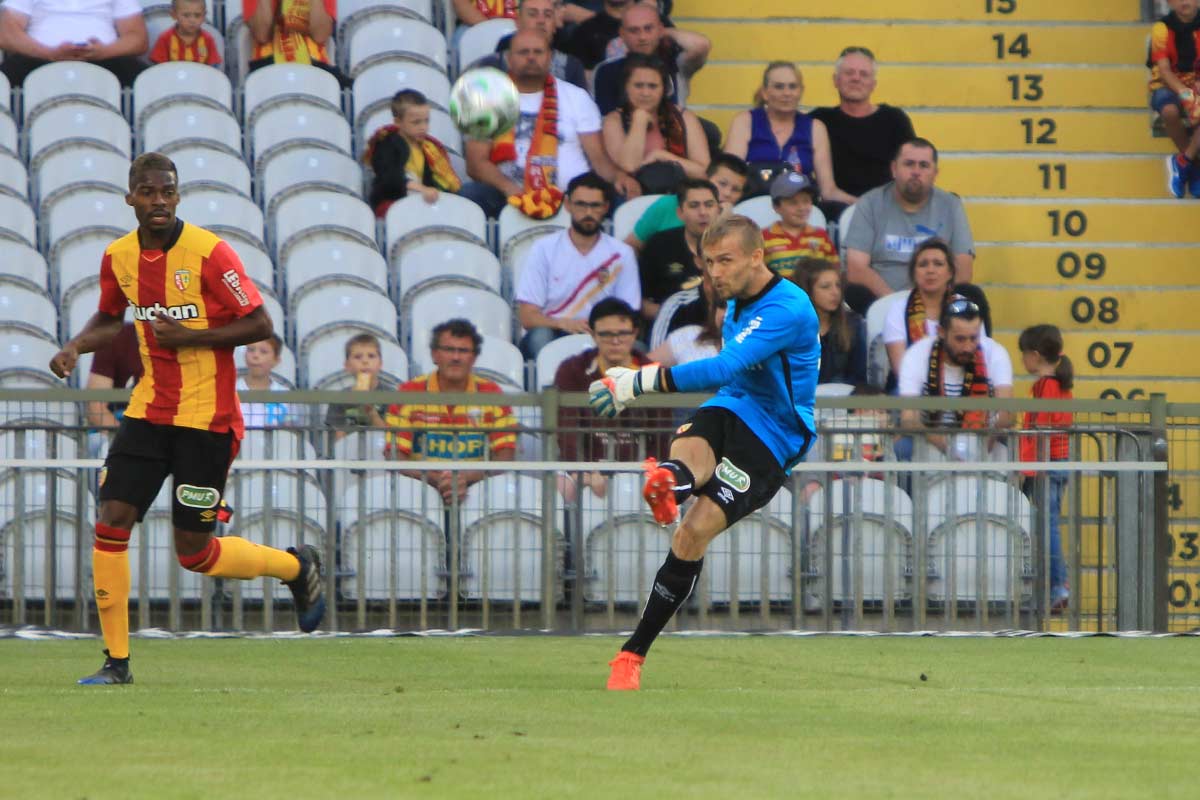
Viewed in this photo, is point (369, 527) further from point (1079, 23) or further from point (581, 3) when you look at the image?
point (1079, 23)

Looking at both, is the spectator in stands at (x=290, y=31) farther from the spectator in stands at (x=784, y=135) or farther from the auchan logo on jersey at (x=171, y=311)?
the auchan logo on jersey at (x=171, y=311)

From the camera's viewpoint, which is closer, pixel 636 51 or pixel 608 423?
pixel 608 423

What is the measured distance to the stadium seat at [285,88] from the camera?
1519 cm

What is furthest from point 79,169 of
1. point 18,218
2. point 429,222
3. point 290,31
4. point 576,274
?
point 576,274

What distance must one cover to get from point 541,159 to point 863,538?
14.8ft

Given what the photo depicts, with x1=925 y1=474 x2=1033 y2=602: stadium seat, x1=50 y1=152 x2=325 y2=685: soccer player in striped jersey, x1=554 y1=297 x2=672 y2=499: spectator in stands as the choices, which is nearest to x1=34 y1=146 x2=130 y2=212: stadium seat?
x1=554 y1=297 x2=672 y2=499: spectator in stands

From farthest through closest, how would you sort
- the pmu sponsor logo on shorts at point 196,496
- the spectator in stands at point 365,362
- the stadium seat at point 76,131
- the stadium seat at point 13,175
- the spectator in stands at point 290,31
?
the spectator in stands at point 290,31
the stadium seat at point 76,131
the stadium seat at point 13,175
the spectator in stands at point 365,362
the pmu sponsor logo on shorts at point 196,496

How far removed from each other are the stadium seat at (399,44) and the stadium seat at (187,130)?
1.39m

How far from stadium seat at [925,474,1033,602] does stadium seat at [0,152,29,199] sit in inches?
279

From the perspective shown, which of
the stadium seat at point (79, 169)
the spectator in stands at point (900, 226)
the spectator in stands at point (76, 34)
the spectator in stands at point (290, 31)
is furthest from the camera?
the spectator in stands at point (290, 31)

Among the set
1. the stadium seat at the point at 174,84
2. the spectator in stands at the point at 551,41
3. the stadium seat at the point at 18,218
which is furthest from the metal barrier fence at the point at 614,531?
the stadium seat at the point at 174,84

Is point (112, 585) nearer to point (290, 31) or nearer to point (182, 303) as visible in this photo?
point (182, 303)

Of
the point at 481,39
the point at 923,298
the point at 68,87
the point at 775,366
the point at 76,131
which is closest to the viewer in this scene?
the point at 775,366

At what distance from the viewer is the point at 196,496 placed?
805cm
